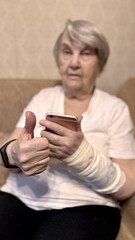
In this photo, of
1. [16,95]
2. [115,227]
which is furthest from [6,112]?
[115,227]

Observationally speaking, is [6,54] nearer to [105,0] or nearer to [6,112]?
[6,112]

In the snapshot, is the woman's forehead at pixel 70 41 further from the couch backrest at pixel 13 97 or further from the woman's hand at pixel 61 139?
the woman's hand at pixel 61 139

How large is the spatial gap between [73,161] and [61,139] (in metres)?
0.09

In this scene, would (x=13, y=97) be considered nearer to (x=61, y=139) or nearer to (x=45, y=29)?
(x=45, y=29)

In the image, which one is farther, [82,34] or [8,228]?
[82,34]

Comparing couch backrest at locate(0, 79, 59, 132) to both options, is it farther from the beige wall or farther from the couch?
the beige wall

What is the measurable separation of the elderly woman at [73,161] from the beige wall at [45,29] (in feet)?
1.41

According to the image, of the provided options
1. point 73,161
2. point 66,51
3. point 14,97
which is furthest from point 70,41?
point 73,161

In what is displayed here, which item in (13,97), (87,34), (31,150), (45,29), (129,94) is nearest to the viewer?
(31,150)

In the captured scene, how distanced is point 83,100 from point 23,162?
0.48m

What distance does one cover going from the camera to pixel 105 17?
6.68 ft

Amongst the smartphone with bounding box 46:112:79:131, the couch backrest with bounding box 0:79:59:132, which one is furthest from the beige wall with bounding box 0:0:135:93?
the smartphone with bounding box 46:112:79:131

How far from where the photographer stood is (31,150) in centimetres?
113

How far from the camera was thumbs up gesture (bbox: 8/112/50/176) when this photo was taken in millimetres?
1127
